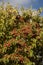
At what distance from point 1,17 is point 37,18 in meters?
3.05

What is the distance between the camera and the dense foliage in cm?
1817

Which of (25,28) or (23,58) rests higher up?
(25,28)

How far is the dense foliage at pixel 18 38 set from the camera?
715 inches

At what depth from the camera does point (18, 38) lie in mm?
18375

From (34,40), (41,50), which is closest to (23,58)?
(34,40)

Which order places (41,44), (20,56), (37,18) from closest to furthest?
(20,56) < (41,44) < (37,18)

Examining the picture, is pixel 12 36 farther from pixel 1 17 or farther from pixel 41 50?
pixel 41 50

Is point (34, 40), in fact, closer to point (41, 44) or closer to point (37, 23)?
point (41, 44)

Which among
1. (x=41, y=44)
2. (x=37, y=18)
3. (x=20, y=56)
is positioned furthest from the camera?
(x=37, y=18)

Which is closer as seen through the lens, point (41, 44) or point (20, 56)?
point (20, 56)

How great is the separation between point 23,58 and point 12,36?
5.40ft

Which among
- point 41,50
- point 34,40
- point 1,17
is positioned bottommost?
point 41,50

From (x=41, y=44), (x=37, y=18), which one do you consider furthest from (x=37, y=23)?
(x=41, y=44)

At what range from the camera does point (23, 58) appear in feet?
60.0
